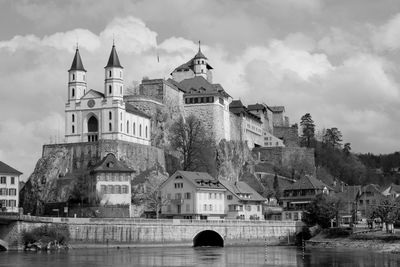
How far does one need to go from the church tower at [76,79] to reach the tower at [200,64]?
47094mm

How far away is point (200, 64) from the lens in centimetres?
17225

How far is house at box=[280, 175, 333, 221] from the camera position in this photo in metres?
123

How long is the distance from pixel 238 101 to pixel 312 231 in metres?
63.8

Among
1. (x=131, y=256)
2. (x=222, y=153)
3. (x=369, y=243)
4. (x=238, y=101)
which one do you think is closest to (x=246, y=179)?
(x=222, y=153)

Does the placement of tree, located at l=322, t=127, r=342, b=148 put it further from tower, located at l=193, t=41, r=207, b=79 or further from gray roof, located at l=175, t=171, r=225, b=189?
gray roof, located at l=175, t=171, r=225, b=189

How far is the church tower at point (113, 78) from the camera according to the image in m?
124

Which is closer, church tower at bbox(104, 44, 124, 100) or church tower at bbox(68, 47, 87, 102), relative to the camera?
church tower at bbox(104, 44, 124, 100)

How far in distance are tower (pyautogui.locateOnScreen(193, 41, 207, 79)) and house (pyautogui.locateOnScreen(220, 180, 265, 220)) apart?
53689 millimetres

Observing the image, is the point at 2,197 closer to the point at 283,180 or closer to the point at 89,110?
the point at 89,110

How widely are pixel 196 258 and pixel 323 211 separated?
32388mm

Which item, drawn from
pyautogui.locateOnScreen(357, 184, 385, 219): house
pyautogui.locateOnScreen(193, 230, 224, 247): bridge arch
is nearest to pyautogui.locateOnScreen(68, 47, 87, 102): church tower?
pyautogui.locateOnScreen(193, 230, 224, 247): bridge arch

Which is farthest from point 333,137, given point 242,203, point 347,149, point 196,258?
point 196,258

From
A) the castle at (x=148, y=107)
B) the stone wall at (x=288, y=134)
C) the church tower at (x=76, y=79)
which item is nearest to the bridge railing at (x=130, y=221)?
the castle at (x=148, y=107)

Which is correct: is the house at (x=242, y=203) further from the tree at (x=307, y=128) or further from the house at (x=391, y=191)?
the tree at (x=307, y=128)
